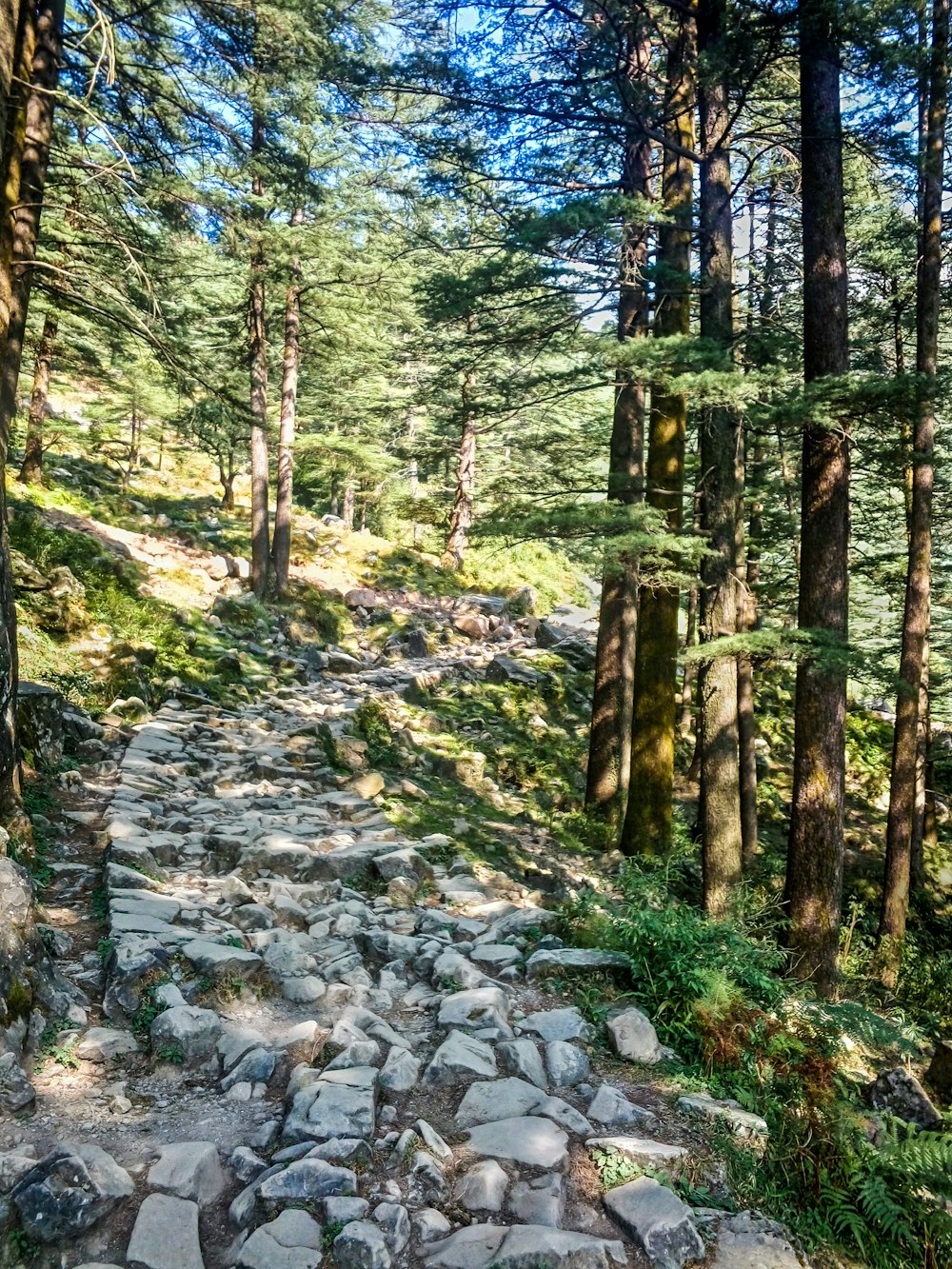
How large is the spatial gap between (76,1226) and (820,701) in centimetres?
639

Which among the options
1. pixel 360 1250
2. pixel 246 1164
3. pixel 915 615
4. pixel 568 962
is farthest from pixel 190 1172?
pixel 915 615

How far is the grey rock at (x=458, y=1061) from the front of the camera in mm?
4032

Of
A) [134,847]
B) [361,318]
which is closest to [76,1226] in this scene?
[134,847]

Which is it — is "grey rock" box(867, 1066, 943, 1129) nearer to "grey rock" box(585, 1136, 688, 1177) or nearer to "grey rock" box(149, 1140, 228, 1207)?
"grey rock" box(585, 1136, 688, 1177)

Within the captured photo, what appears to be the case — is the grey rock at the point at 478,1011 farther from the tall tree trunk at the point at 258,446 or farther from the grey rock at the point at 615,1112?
the tall tree trunk at the point at 258,446

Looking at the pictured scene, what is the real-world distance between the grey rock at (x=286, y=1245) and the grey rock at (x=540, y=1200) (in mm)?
805

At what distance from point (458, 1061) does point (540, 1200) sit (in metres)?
0.95

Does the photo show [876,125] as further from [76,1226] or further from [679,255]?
[76,1226]

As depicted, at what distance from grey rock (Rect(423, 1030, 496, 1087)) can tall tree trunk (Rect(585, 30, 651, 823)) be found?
24.6 ft

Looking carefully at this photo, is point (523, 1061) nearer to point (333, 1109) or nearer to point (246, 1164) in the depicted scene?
point (333, 1109)

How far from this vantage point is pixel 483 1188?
324cm

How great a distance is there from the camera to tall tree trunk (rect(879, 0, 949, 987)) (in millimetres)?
10344

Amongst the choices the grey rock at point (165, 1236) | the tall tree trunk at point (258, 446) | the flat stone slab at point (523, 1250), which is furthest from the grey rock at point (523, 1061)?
the tall tree trunk at point (258, 446)

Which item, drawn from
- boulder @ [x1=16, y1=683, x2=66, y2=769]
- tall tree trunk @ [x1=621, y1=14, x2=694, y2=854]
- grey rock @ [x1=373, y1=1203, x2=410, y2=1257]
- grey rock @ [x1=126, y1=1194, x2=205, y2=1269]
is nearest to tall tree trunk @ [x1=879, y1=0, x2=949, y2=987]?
tall tree trunk @ [x1=621, y1=14, x2=694, y2=854]
